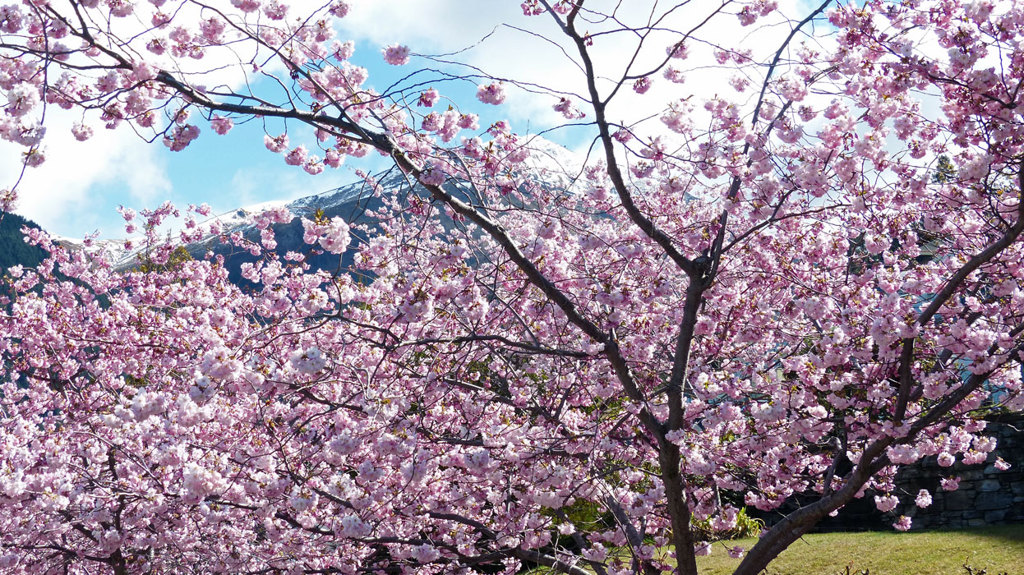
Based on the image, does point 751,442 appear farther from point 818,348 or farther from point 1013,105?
point 1013,105

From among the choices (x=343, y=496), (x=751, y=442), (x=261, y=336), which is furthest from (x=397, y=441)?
(x=751, y=442)

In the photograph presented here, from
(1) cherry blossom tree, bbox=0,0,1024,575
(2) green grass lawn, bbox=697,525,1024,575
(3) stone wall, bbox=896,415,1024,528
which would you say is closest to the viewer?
(1) cherry blossom tree, bbox=0,0,1024,575

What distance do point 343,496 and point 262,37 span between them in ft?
11.0

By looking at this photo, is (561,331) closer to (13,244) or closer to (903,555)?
(903,555)

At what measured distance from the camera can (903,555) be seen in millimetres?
9164

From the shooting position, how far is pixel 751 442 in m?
5.88

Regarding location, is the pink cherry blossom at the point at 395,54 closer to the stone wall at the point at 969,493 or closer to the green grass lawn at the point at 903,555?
the green grass lawn at the point at 903,555

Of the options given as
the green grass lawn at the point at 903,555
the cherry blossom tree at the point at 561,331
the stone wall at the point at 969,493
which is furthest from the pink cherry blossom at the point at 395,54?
the stone wall at the point at 969,493

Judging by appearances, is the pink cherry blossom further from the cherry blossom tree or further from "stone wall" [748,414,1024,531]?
"stone wall" [748,414,1024,531]

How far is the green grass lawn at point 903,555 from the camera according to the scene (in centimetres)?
841

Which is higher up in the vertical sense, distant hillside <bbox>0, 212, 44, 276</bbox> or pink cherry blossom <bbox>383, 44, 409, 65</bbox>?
distant hillside <bbox>0, 212, 44, 276</bbox>

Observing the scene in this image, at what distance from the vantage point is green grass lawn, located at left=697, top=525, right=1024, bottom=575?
841cm

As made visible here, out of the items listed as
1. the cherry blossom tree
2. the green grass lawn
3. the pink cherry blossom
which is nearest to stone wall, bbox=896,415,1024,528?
the green grass lawn

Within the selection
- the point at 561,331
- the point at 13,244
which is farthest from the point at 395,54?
the point at 13,244
